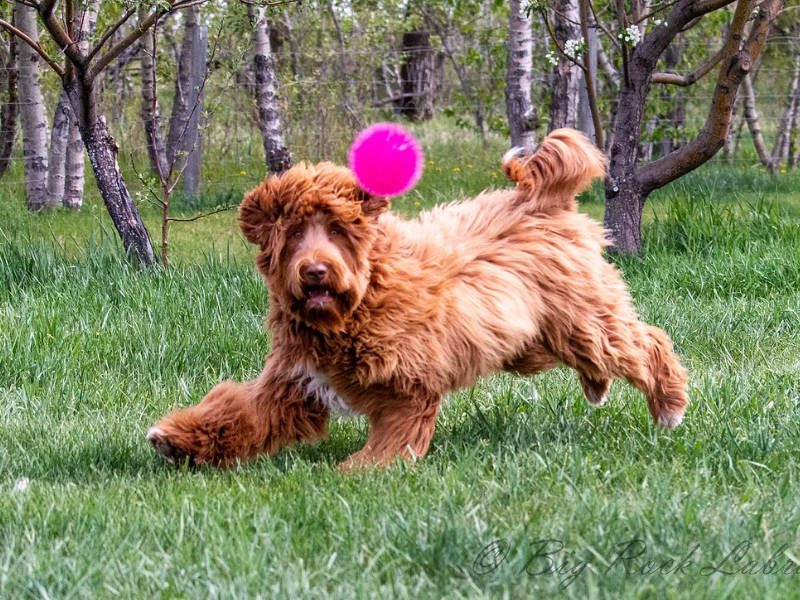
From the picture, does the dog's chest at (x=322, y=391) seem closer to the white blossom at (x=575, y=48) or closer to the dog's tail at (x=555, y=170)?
the dog's tail at (x=555, y=170)

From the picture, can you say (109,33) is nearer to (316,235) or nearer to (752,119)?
(316,235)

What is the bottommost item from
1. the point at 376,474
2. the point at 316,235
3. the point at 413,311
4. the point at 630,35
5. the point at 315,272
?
the point at 376,474

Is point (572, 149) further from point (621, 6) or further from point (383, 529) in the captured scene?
point (621, 6)

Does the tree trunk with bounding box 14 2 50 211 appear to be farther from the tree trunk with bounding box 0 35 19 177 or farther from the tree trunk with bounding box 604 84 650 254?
the tree trunk with bounding box 604 84 650 254

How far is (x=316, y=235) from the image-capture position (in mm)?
3510

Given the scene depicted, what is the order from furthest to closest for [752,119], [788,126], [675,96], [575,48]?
[788,126] < [675,96] < [752,119] < [575,48]

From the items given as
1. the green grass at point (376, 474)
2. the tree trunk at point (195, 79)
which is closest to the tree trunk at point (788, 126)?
the tree trunk at point (195, 79)

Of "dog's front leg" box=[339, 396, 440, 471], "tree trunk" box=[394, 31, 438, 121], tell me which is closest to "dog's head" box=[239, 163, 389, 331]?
"dog's front leg" box=[339, 396, 440, 471]

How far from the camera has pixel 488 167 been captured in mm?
13234

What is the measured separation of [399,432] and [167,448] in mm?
824

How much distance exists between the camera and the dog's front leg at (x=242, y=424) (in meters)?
3.83

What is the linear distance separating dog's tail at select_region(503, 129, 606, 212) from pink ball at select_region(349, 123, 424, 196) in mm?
662

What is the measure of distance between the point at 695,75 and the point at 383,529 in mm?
4834

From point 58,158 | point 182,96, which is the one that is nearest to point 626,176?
point 182,96
